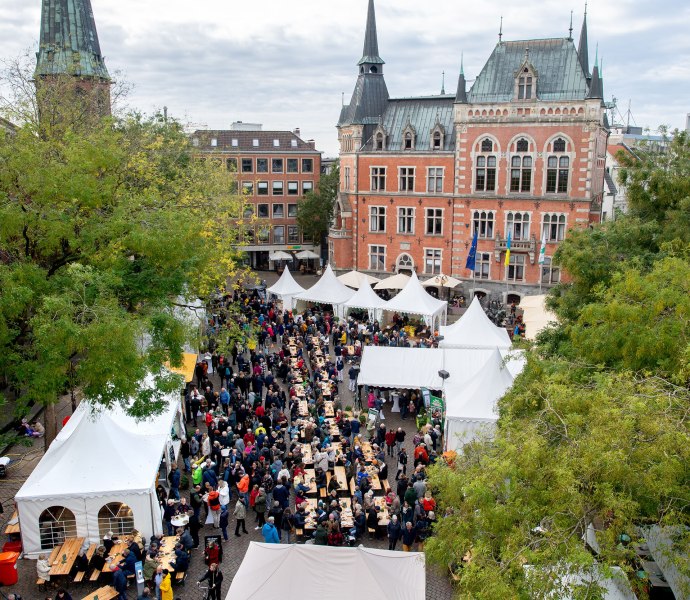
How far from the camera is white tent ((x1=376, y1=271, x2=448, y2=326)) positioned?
1213 inches

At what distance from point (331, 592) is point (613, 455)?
6.04m

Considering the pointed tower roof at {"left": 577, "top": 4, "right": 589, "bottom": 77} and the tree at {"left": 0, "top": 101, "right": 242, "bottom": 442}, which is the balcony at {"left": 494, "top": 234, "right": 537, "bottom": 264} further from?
the tree at {"left": 0, "top": 101, "right": 242, "bottom": 442}

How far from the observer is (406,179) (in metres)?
41.5

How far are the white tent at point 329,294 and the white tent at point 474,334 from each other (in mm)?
7539

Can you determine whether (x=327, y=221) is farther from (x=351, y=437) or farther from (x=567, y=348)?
(x=567, y=348)

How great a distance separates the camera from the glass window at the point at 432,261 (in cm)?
4112

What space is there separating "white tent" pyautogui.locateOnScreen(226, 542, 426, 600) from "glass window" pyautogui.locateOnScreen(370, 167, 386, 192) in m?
32.7

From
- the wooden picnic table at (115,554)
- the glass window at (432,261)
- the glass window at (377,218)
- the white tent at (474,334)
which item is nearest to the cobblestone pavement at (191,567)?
the wooden picnic table at (115,554)

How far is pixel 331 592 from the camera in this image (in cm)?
1134

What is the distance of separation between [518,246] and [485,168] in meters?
5.08

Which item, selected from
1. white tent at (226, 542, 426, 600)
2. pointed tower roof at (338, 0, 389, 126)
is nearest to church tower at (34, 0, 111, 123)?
pointed tower roof at (338, 0, 389, 126)

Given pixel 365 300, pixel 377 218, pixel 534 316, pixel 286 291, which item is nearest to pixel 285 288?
pixel 286 291

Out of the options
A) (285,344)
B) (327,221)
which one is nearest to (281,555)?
(285,344)

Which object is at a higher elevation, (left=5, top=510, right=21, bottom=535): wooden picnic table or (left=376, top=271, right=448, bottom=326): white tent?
(left=376, top=271, right=448, bottom=326): white tent
